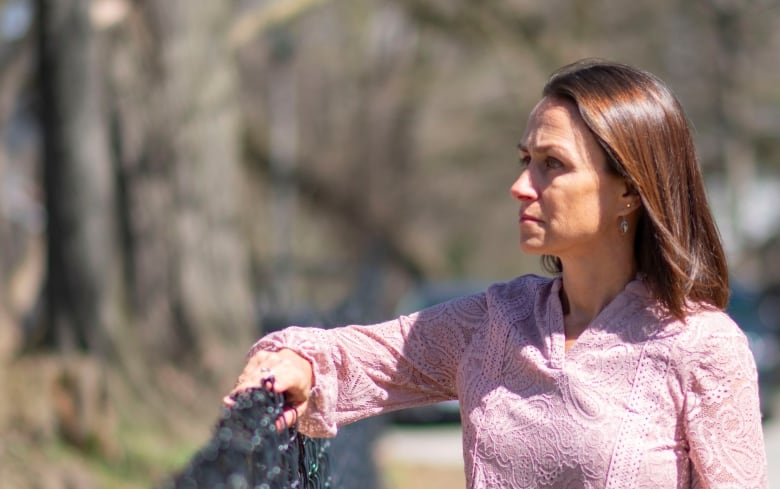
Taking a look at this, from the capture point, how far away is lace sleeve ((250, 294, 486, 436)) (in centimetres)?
263

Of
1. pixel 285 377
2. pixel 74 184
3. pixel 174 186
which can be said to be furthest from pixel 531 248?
pixel 174 186

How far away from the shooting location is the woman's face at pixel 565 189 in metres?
2.49

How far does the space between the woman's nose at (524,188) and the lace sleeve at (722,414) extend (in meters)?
0.41

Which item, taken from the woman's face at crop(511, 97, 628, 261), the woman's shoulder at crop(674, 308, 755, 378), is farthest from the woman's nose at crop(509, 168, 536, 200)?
the woman's shoulder at crop(674, 308, 755, 378)

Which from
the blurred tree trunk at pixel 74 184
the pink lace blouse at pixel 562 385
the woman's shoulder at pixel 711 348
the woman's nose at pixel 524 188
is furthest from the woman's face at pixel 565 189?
the blurred tree trunk at pixel 74 184

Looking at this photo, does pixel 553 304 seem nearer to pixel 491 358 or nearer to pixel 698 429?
pixel 491 358

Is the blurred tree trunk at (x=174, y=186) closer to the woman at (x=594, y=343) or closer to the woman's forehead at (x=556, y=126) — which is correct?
the woman at (x=594, y=343)

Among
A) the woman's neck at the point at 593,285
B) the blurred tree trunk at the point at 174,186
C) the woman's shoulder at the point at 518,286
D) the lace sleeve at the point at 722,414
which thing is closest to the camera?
the lace sleeve at the point at 722,414

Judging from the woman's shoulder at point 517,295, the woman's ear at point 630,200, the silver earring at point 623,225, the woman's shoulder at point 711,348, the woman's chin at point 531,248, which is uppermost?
the woman's ear at point 630,200

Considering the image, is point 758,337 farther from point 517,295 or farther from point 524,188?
point 524,188

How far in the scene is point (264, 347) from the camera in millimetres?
2512

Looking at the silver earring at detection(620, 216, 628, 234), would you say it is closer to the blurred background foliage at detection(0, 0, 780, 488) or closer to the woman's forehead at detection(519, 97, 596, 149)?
the woman's forehead at detection(519, 97, 596, 149)

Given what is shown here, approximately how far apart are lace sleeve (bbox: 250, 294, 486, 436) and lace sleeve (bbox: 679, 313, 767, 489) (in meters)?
0.51

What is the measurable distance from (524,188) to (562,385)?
1.25ft
